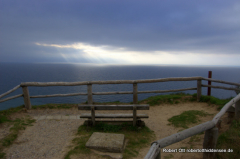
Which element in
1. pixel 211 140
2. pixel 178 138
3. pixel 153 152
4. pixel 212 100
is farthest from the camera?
pixel 212 100

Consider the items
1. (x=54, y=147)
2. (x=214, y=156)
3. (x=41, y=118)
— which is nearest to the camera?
(x=214, y=156)

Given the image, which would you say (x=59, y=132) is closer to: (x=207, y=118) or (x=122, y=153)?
(x=122, y=153)

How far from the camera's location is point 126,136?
443 cm

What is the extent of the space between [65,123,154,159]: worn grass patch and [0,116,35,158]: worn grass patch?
1821mm

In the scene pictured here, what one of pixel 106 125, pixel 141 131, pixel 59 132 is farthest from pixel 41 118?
pixel 141 131

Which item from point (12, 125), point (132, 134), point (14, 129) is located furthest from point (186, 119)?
point (12, 125)

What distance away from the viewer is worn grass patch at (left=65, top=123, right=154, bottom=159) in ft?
11.8

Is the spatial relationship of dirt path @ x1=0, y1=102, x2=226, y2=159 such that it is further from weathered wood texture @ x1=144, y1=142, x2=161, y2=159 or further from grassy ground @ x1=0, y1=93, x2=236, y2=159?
weathered wood texture @ x1=144, y1=142, x2=161, y2=159

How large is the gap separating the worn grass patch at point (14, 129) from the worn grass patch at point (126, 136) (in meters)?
1.82

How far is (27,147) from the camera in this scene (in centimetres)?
398

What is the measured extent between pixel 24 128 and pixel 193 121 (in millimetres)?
6079

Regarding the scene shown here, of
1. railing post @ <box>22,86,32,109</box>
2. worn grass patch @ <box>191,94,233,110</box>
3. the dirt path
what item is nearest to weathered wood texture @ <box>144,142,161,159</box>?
the dirt path

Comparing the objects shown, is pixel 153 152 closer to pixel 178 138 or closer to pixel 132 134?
pixel 178 138

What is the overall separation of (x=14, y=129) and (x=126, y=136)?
3.79 metres
